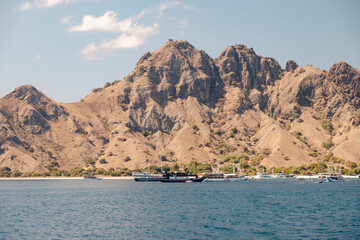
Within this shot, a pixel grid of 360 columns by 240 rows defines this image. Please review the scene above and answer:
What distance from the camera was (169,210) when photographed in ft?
324

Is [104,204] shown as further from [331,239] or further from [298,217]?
[331,239]

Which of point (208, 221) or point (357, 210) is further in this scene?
point (357, 210)

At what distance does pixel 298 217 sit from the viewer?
84.3 metres

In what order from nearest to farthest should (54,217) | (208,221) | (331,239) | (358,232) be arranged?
1. (331,239)
2. (358,232)
3. (208,221)
4. (54,217)

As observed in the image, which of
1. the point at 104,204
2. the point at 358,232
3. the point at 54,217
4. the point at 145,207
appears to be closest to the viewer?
the point at 358,232

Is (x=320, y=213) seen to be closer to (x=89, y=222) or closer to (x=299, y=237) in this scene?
(x=299, y=237)

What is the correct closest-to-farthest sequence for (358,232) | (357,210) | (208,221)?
(358,232), (208,221), (357,210)

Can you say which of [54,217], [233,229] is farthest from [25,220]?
[233,229]

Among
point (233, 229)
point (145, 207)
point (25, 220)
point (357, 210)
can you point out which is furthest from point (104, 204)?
point (357, 210)

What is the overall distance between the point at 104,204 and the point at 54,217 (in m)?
27.3

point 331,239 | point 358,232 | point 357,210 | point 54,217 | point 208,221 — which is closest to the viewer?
point 331,239

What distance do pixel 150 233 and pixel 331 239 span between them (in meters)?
28.1

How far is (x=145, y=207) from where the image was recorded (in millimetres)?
106438

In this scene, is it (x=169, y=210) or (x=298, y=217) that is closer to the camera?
(x=298, y=217)
